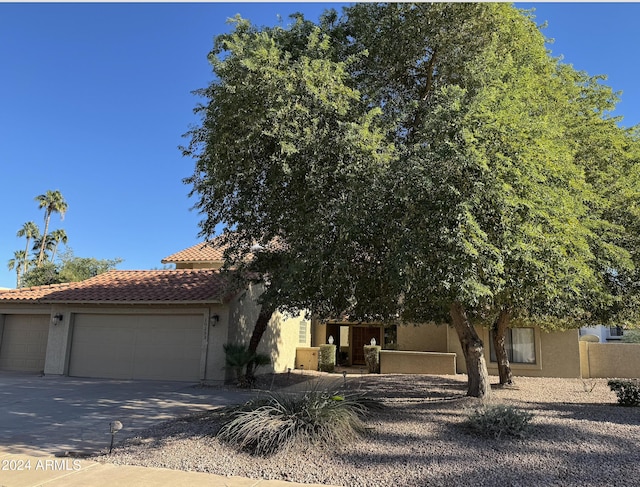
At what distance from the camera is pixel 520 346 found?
19875 mm

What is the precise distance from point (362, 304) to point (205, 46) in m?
7.48

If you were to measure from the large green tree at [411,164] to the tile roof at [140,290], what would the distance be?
5.59 meters

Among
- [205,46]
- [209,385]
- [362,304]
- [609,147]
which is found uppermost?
[205,46]

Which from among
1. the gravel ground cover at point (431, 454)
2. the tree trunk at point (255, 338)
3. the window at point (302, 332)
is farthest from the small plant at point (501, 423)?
the window at point (302, 332)

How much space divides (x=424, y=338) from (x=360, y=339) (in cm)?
551

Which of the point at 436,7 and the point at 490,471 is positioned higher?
the point at 436,7

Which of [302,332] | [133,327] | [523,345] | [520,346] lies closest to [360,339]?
[302,332]

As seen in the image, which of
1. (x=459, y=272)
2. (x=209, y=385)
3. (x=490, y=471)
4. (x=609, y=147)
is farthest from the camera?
(x=209, y=385)

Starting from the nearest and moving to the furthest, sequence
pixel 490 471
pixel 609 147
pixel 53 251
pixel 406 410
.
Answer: pixel 490 471 → pixel 406 410 → pixel 609 147 → pixel 53 251

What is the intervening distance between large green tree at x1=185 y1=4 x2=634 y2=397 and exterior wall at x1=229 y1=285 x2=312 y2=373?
5840 mm

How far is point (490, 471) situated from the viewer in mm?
5945

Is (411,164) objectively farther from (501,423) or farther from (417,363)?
(417,363)

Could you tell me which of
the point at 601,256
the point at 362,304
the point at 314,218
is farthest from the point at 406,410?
the point at 601,256

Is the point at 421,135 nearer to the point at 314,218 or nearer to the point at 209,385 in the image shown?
the point at 314,218
